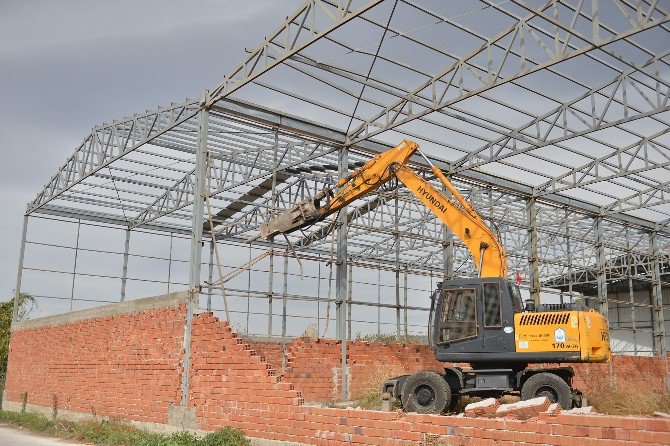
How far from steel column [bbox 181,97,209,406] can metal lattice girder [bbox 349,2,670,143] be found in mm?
4469

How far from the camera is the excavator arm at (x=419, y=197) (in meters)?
14.3

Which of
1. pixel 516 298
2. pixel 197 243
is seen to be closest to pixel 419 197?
pixel 516 298

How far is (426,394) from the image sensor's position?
13.0 metres

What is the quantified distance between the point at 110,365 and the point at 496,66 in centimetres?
1272

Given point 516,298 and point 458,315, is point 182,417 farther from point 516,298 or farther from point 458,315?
point 516,298

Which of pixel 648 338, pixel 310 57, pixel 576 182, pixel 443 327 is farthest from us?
pixel 648 338

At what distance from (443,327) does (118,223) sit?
19102 mm

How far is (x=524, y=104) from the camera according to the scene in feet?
60.4

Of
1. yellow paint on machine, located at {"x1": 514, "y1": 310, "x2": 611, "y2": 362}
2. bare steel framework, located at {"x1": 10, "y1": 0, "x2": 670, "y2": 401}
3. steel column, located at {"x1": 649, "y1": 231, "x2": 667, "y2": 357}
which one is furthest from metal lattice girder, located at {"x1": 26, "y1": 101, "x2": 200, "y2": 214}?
steel column, located at {"x1": 649, "y1": 231, "x2": 667, "y2": 357}

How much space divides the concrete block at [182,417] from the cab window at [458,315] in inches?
231

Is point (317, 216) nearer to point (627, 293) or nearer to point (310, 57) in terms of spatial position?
point (310, 57)

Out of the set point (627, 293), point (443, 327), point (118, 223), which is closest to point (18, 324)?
point (118, 223)

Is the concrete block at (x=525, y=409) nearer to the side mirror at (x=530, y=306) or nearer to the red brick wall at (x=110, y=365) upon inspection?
the side mirror at (x=530, y=306)

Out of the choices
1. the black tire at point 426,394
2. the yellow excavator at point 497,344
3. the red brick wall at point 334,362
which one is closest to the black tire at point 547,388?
the yellow excavator at point 497,344
